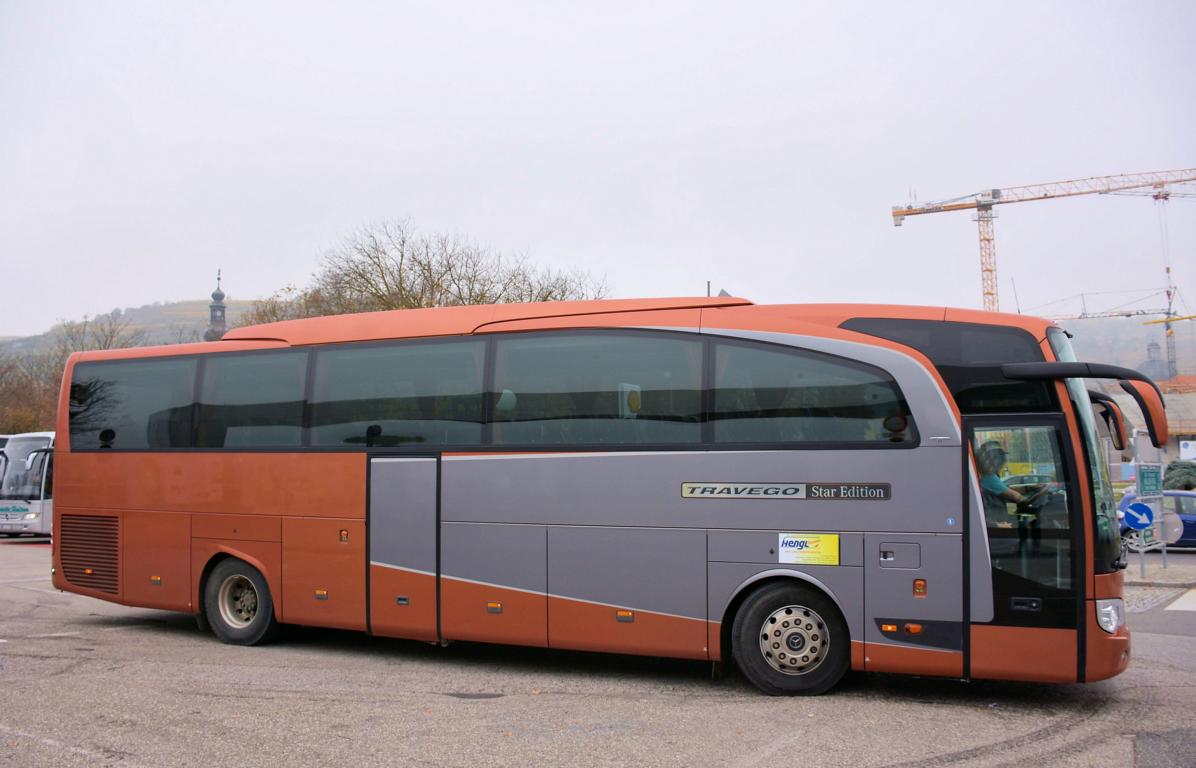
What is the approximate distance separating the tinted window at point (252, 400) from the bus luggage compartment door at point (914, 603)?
5898mm

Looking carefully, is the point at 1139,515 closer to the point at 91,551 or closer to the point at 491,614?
the point at 491,614

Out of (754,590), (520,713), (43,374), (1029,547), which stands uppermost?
(43,374)

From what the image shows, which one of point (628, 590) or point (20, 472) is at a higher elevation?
point (20, 472)

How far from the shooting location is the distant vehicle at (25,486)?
92.7 ft

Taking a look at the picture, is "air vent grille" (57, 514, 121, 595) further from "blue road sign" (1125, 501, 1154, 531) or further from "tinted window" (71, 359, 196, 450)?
"blue road sign" (1125, 501, 1154, 531)

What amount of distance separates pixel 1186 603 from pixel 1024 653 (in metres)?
8.53

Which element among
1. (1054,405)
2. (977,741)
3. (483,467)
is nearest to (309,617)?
(483,467)

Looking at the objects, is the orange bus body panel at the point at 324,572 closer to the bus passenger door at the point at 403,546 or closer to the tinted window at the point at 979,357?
the bus passenger door at the point at 403,546

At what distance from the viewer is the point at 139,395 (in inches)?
Result: 468

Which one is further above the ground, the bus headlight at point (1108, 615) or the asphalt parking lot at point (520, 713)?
the bus headlight at point (1108, 615)

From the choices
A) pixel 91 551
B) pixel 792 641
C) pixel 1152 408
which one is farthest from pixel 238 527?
pixel 1152 408

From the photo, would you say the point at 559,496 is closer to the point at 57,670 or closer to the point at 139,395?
the point at 57,670

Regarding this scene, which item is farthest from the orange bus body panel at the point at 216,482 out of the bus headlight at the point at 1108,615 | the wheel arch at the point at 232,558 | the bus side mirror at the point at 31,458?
the bus side mirror at the point at 31,458

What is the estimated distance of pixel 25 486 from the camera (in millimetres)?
28438
